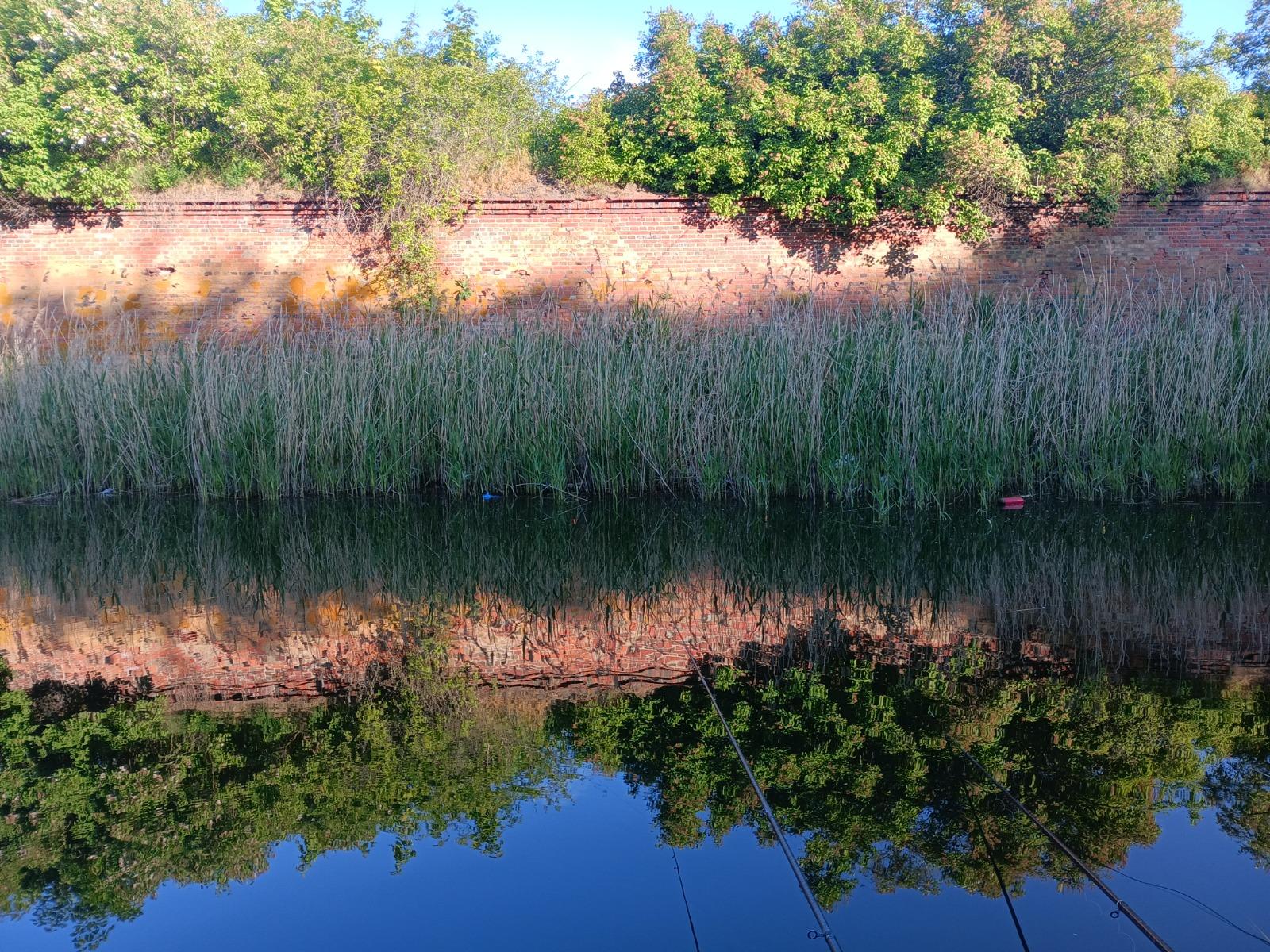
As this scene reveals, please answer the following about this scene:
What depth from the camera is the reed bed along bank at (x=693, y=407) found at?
22.1ft

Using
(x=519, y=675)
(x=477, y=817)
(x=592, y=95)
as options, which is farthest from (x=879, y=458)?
(x=592, y=95)

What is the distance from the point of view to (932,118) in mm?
14555

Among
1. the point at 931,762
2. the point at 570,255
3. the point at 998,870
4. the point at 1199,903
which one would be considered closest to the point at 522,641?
the point at 931,762

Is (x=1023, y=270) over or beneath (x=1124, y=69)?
beneath

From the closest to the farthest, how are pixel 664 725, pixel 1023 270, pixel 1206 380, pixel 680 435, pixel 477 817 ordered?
pixel 477 817
pixel 664 725
pixel 1206 380
pixel 680 435
pixel 1023 270

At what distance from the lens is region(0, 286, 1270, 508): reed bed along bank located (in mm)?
6742

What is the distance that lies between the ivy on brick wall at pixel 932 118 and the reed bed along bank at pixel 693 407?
22.0 feet

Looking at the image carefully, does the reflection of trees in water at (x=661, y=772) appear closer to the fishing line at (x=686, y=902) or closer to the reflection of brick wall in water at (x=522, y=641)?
the fishing line at (x=686, y=902)

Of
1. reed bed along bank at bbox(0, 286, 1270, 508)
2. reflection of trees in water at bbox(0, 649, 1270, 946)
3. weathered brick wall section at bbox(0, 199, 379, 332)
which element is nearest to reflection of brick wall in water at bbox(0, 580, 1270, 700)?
reflection of trees in water at bbox(0, 649, 1270, 946)

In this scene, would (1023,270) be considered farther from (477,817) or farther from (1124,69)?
(477,817)

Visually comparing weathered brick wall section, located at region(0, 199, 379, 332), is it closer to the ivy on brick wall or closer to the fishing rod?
the ivy on brick wall

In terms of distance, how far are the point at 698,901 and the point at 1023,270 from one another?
14534 millimetres

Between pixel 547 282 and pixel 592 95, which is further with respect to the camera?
pixel 592 95

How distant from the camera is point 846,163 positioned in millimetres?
13766
